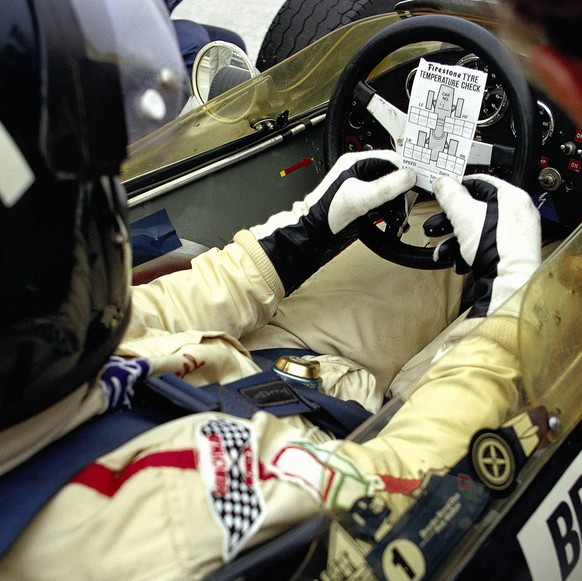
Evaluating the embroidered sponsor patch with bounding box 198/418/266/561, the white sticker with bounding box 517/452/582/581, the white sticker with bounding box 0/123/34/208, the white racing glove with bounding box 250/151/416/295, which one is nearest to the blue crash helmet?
the white sticker with bounding box 0/123/34/208

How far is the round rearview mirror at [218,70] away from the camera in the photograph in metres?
1.73

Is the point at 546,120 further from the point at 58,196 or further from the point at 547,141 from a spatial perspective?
the point at 58,196

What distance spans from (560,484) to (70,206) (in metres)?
0.63

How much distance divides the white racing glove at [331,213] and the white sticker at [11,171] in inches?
29.3

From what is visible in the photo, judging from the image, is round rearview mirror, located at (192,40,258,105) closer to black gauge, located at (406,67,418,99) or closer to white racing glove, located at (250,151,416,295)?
black gauge, located at (406,67,418,99)

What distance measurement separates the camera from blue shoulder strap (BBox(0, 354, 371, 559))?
0.67 m

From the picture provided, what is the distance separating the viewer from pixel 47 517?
0.66 metres

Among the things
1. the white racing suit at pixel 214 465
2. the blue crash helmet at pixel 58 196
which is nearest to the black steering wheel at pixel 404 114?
the white racing suit at pixel 214 465

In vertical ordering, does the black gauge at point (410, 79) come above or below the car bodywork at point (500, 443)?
above

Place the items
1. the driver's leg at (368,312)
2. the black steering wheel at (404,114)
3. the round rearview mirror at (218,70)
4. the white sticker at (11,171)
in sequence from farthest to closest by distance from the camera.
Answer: the round rearview mirror at (218,70) → the driver's leg at (368,312) → the black steering wheel at (404,114) → the white sticker at (11,171)

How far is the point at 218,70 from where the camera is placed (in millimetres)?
1765

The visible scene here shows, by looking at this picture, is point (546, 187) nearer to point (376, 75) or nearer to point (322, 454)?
point (376, 75)

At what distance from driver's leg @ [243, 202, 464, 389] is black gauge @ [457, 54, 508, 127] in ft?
0.94

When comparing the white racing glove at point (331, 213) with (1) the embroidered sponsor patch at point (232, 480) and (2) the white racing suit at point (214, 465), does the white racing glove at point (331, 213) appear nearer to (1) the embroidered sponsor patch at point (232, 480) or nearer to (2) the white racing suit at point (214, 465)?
(2) the white racing suit at point (214, 465)
